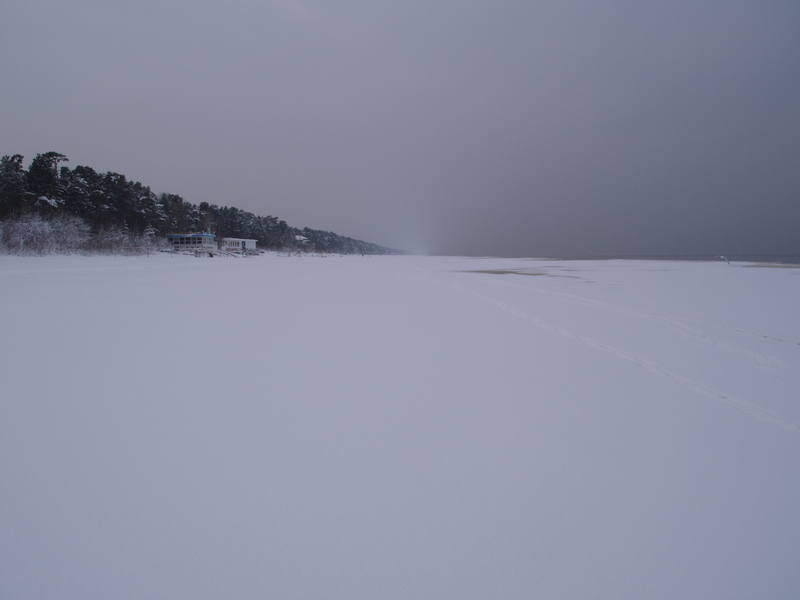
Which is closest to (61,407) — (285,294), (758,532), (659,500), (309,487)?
(309,487)

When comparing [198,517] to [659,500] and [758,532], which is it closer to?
[659,500]

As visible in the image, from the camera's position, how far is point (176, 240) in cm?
5725

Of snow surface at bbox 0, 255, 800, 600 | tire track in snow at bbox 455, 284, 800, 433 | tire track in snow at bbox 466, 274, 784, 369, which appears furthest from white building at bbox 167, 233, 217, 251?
tire track in snow at bbox 455, 284, 800, 433

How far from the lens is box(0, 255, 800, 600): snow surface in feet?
5.68

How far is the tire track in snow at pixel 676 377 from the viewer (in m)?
3.30

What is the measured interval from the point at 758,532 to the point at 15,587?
12.1ft

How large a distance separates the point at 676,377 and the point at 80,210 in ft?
184

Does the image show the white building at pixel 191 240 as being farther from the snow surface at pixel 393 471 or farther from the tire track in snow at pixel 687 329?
the snow surface at pixel 393 471

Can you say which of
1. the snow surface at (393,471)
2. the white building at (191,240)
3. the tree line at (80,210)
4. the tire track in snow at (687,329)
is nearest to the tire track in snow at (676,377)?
the snow surface at (393,471)

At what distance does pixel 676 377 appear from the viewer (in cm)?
433

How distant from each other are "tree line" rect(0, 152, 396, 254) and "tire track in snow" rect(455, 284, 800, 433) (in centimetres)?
3528

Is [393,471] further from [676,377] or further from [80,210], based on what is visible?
[80,210]

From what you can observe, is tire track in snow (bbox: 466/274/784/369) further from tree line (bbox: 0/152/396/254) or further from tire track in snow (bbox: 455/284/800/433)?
tree line (bbox: 0/152/396/254)

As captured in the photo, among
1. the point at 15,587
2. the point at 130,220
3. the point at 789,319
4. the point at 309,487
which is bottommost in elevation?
the point at 15,587
